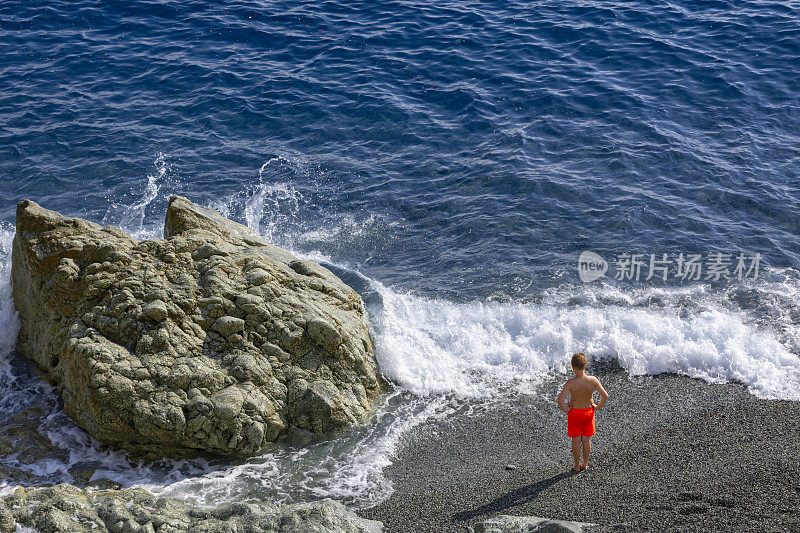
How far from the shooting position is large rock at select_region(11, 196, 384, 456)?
9.23m

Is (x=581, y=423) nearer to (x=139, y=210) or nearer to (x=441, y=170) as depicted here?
(x=441, y=170)

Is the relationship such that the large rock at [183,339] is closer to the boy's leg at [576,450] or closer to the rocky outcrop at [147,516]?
the rocky outcrop at [147,516]

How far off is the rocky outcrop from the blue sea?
0.84 m

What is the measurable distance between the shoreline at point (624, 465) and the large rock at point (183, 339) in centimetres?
168

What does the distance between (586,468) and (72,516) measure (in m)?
5.98

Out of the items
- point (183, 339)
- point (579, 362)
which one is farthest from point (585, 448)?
point (183, 339)

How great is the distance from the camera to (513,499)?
833 centimetres

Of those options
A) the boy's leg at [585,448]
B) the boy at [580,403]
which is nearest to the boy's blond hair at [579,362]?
the boy at [580,403]

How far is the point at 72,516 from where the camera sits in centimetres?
727

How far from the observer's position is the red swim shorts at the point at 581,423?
8.75 metres

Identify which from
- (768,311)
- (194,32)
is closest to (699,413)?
(768,311)

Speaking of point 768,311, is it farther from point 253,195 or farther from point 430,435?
point 253,195

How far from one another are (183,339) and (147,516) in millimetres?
2880

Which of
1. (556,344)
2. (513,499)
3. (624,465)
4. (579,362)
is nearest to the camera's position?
(513,499)
